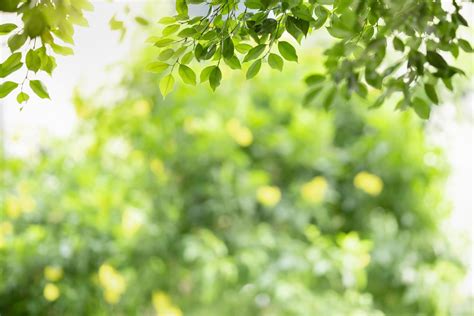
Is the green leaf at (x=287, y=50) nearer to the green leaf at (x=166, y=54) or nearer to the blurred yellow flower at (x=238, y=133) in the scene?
the green leaf at (x=166, y=54)

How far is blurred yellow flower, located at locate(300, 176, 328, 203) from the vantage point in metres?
2.17

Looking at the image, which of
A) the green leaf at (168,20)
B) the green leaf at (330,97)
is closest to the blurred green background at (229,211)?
the green leaf at (330,97)

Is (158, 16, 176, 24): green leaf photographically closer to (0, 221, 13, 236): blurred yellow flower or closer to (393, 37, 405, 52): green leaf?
(393, 37, 405, 52): green leaf

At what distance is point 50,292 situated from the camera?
188 cm

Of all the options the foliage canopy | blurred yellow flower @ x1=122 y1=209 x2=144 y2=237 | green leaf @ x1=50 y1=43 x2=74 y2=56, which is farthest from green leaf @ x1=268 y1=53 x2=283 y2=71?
blurred yellow flower @ x1=122 y1=209 x2=144 y2=237

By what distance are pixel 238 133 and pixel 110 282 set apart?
1.98ft

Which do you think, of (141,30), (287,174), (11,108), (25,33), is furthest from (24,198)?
(25,33)

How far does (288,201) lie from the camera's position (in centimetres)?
225

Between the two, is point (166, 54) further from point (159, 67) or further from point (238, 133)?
point (238, 133)

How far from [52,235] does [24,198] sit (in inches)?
5.2

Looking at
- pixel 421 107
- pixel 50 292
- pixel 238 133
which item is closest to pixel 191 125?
pixel 238 133

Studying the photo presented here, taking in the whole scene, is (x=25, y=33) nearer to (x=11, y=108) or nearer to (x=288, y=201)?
(x=288, y=201)

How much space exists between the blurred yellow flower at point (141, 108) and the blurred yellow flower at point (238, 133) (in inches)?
10.5

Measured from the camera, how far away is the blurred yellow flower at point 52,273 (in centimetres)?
190
